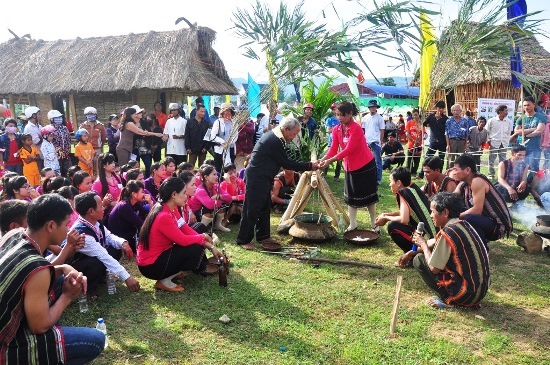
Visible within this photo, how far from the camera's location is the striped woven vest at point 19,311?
221cm

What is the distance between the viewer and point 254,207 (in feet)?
18.5

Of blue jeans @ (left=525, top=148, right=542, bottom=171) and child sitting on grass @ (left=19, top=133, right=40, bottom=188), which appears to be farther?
blue jeans @ (left=525, top=148, right=542, bottom=171)

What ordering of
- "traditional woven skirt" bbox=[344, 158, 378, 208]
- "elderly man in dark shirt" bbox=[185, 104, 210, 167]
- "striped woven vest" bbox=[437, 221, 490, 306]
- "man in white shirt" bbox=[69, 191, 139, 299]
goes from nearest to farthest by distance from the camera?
"striped woven vest" bbox=[437, 221, 490, 306], "man in white shirt" bbox=[69, 191, 139, 299], "traditional woven skirt" bbox=[344, 158, 378, 208], "elderly man in dark shirt" bbox=[185, 104, 210, 167]

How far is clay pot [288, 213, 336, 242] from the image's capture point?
227 inches

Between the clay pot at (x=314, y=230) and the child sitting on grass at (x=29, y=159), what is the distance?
518cm

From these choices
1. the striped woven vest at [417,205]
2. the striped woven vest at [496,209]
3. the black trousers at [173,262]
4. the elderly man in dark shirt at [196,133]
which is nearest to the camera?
the black trousers at [173,262]

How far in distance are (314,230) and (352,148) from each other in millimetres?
1290

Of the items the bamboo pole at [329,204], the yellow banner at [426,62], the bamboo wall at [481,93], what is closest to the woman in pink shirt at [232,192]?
the bamboo pole at [329,204]

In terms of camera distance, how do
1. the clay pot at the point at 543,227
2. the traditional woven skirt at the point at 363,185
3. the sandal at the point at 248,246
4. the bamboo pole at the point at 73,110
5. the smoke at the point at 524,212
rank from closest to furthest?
the clay pot at the point at 543,227 → the sandal at the point at 248,246 → the traditional woven skirt at the point at 363,185 → the smoke at the point at 524,212 → the bamboo pole at the point at 73,110

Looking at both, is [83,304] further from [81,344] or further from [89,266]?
[81,344]

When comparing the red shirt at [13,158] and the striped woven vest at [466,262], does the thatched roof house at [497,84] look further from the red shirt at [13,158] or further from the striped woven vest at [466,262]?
the red shirt at [13,158]

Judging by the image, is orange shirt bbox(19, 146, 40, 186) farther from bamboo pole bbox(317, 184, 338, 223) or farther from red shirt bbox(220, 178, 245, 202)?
bamboo pole bbox(317, 184, 338, 223)

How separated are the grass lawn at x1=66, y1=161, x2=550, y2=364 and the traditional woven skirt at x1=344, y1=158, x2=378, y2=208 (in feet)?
3.94

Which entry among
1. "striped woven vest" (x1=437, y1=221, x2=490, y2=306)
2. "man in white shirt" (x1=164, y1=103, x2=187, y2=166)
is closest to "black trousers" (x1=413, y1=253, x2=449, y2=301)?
"striped woven vest" (x1=437, y1=221, x2=490, y2=306)
